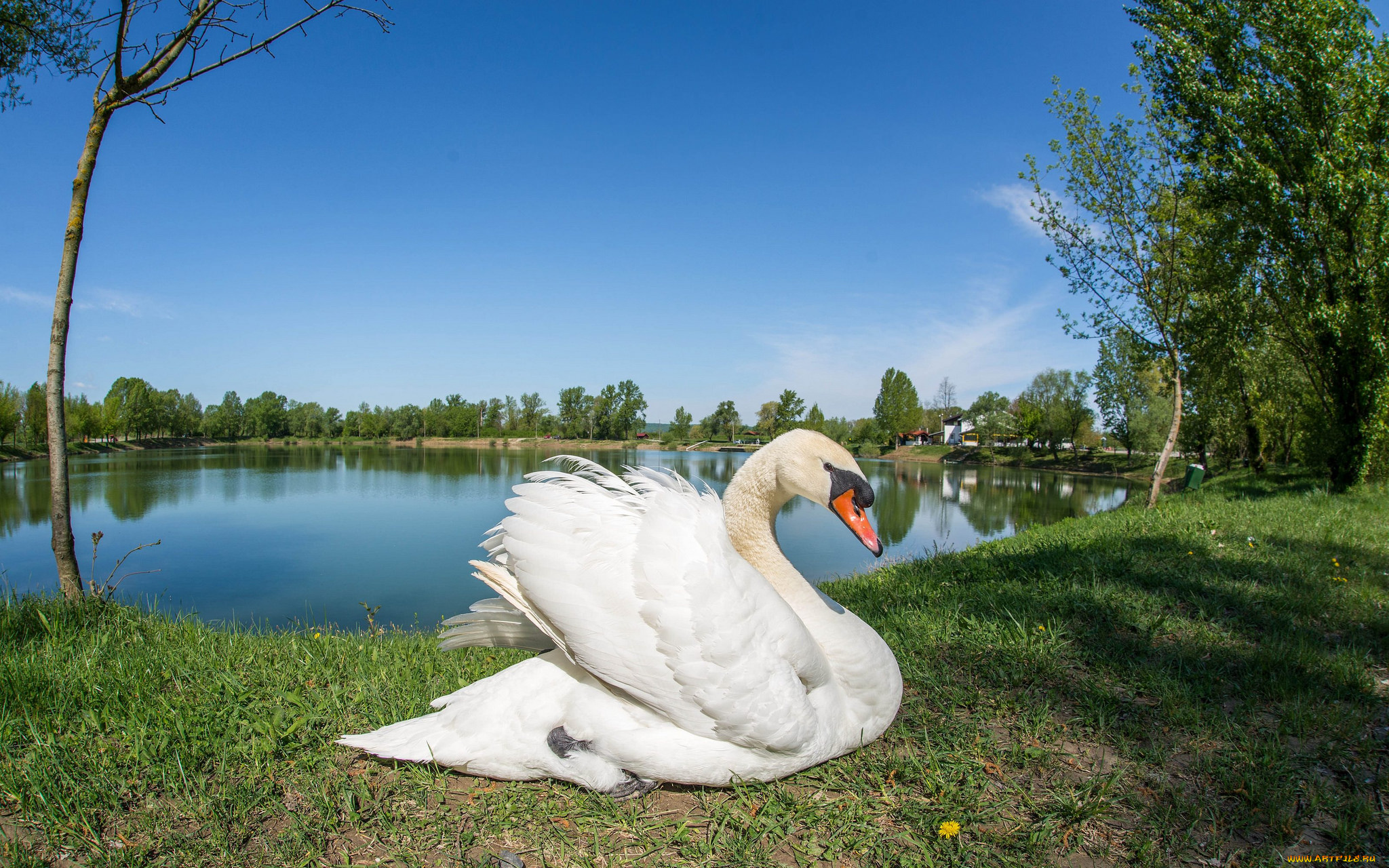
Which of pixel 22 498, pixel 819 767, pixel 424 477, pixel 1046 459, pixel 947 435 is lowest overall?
pixel 424 477

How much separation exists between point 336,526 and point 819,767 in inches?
881

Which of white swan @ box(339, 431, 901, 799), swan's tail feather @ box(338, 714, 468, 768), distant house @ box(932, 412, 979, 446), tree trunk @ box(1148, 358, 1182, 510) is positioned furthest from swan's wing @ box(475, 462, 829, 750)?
distant house @ box(932, 412, 979, 446)

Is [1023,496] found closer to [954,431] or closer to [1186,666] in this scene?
[1186,666]

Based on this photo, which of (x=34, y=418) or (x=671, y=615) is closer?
(x=671, y=615)

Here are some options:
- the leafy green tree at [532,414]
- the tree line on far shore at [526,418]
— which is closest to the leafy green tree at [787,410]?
the tree line on far shore at [526,418]

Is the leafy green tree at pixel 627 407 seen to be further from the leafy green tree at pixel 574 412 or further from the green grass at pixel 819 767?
the green grass at pixel 819 767

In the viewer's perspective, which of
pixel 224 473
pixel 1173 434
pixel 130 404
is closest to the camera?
pixel 1173 434

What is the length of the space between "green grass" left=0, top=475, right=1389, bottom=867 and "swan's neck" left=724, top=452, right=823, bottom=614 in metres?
0.84

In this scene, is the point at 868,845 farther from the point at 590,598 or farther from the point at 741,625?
the point at 590,598

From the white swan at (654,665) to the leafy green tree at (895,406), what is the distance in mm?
76120

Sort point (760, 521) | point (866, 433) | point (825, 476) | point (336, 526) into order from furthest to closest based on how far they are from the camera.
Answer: point (866, 433) < point (336, 526) < point (760, 521) < point (825, 476)

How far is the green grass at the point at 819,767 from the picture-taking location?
6.62ft

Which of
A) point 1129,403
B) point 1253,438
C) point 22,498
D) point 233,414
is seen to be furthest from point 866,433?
point 233,414

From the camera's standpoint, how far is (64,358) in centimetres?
433
